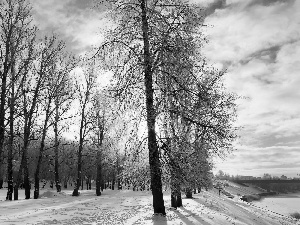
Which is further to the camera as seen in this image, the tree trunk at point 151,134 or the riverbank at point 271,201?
the riverbank at point 271,201

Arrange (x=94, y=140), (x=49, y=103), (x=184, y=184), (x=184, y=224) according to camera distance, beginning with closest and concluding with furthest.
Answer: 1. (x=184, y=224)
2. (x=184, y=184)
3. (x=49, y=103)
4. (x=94, y=140)

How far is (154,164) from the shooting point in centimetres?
1168

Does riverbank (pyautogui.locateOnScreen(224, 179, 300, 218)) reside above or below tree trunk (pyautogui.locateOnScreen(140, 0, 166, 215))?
below

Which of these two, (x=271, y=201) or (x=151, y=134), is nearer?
(x=151, y=134)

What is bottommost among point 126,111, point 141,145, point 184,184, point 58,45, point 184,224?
point 184,224

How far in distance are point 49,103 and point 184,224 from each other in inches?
675

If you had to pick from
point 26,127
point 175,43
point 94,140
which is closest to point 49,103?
point 26,127

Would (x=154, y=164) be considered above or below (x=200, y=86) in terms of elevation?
below

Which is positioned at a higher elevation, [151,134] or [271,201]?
[151,134]

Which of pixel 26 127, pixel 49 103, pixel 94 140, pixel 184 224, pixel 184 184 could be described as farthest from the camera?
pixel 94 140

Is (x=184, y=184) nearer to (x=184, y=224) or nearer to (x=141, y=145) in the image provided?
(x=184, y=224)

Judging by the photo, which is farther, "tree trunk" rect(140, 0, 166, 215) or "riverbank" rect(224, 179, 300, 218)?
"riverbank" rect(224, 179, 300, 218)

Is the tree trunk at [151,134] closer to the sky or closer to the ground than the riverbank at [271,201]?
closer to the sky

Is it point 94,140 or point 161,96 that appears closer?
point 161,96
